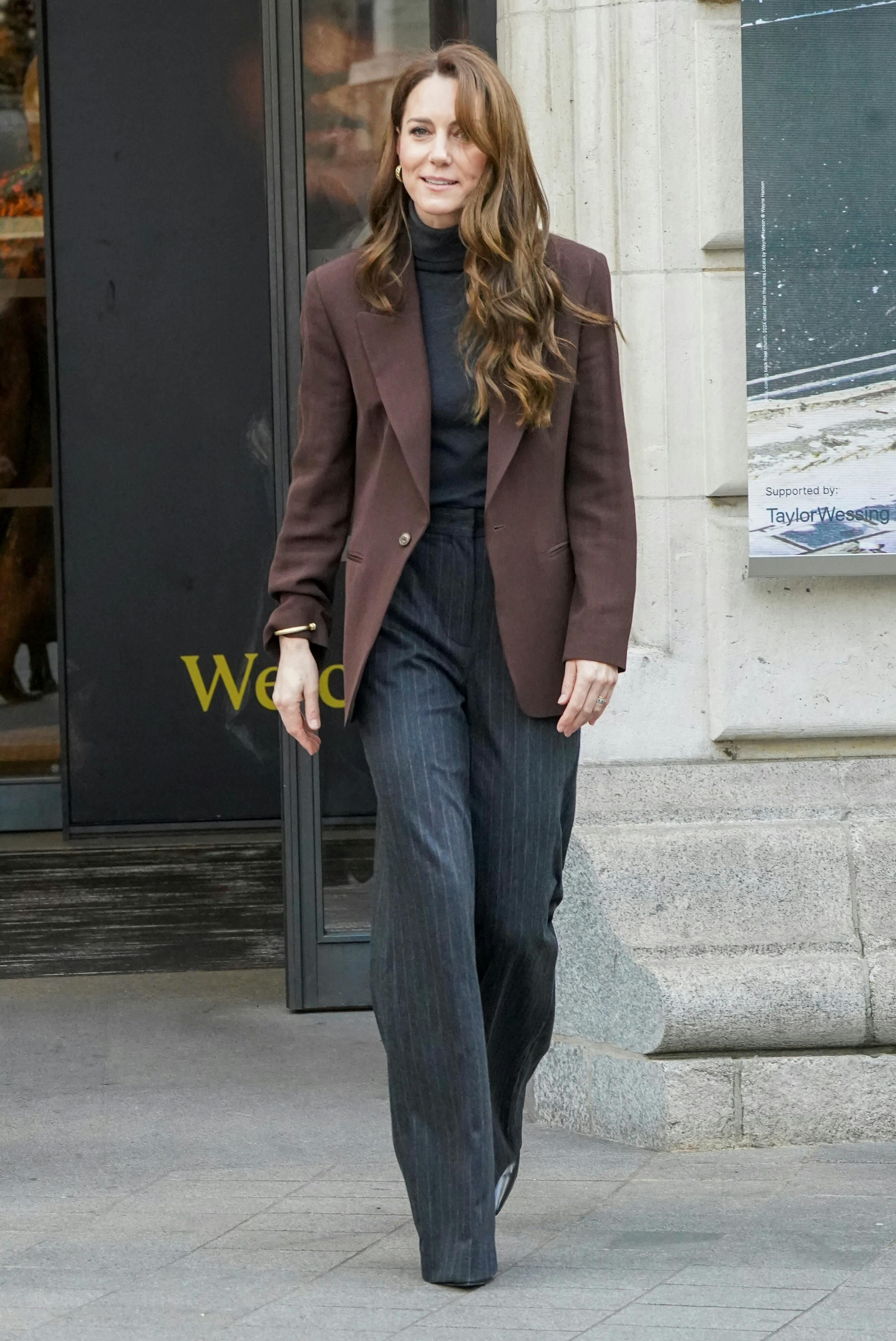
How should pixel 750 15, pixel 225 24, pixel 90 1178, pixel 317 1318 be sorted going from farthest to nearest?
pixel 225 24
pixel 750 15
pixel 90 1178
pixel 317 1318

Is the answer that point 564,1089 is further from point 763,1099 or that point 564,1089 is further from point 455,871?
point 455,871

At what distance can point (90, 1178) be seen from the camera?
4172 mm

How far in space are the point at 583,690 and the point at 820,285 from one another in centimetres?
164

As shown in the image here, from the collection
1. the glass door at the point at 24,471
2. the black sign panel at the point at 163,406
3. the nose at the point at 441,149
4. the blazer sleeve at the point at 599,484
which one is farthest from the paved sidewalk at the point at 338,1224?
the glass door at the point at 24,471

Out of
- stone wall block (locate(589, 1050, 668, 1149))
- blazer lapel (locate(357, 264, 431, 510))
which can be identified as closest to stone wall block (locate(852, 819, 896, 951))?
stone wall block (locate(589, 1050, 668, 1149))

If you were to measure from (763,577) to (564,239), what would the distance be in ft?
4.56

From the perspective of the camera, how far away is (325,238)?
5.57 meters

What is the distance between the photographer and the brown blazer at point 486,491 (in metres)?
3.34

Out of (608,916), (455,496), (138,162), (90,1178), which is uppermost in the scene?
(138,162)

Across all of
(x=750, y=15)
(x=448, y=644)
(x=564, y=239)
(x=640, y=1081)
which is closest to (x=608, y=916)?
(x=640, y=1081)

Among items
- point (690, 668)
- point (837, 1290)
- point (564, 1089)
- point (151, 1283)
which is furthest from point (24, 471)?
point (837, 1290)

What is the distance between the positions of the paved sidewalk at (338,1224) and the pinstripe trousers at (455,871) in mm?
202

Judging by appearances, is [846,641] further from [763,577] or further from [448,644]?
[448,644]

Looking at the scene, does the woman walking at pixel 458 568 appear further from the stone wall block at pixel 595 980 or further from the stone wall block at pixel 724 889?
the stone wall block at pixel 724 889
